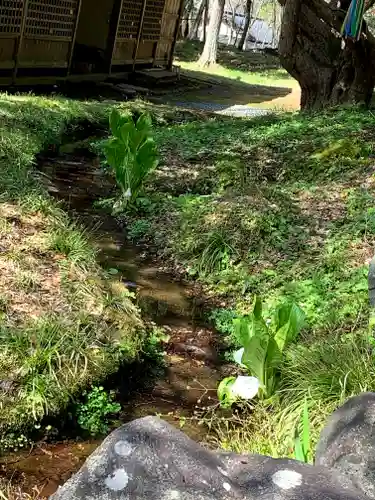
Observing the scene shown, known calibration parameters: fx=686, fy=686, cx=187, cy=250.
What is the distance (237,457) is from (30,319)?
251cm

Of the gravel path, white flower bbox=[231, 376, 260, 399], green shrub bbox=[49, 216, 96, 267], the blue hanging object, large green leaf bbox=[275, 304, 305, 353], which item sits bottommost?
white flower bbox=[231, 376, 260, 399]

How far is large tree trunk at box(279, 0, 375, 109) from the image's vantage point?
39.7ft

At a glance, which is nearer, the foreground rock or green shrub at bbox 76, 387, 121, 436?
the foreground rock

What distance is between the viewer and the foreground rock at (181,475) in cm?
195

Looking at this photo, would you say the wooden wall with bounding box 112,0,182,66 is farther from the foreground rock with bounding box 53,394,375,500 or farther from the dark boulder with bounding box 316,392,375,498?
the foreground rock with bounding box 53,394,375,500

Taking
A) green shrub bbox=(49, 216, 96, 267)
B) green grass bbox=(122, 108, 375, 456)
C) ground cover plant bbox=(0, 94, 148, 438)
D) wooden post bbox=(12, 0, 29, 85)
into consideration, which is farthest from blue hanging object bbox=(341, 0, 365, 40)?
green shrub bbox=(49, 216, 96, 267)

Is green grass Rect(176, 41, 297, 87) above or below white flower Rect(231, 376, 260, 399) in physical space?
above

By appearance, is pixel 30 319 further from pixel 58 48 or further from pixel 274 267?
pixel 58 48

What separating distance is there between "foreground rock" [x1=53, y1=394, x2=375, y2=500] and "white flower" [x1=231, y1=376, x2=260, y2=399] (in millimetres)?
2022

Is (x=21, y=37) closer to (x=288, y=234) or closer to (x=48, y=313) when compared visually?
(x=288, y=234)

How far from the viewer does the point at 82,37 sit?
1722 cm

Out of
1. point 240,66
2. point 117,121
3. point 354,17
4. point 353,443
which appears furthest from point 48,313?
point 240,66

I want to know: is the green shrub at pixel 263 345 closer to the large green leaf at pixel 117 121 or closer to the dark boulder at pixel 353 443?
the dark boulder at pixel 353 443

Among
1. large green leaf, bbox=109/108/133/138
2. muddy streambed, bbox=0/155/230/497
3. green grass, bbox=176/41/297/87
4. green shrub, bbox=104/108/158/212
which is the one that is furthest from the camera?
green grass, bbox=176/41/297/87
